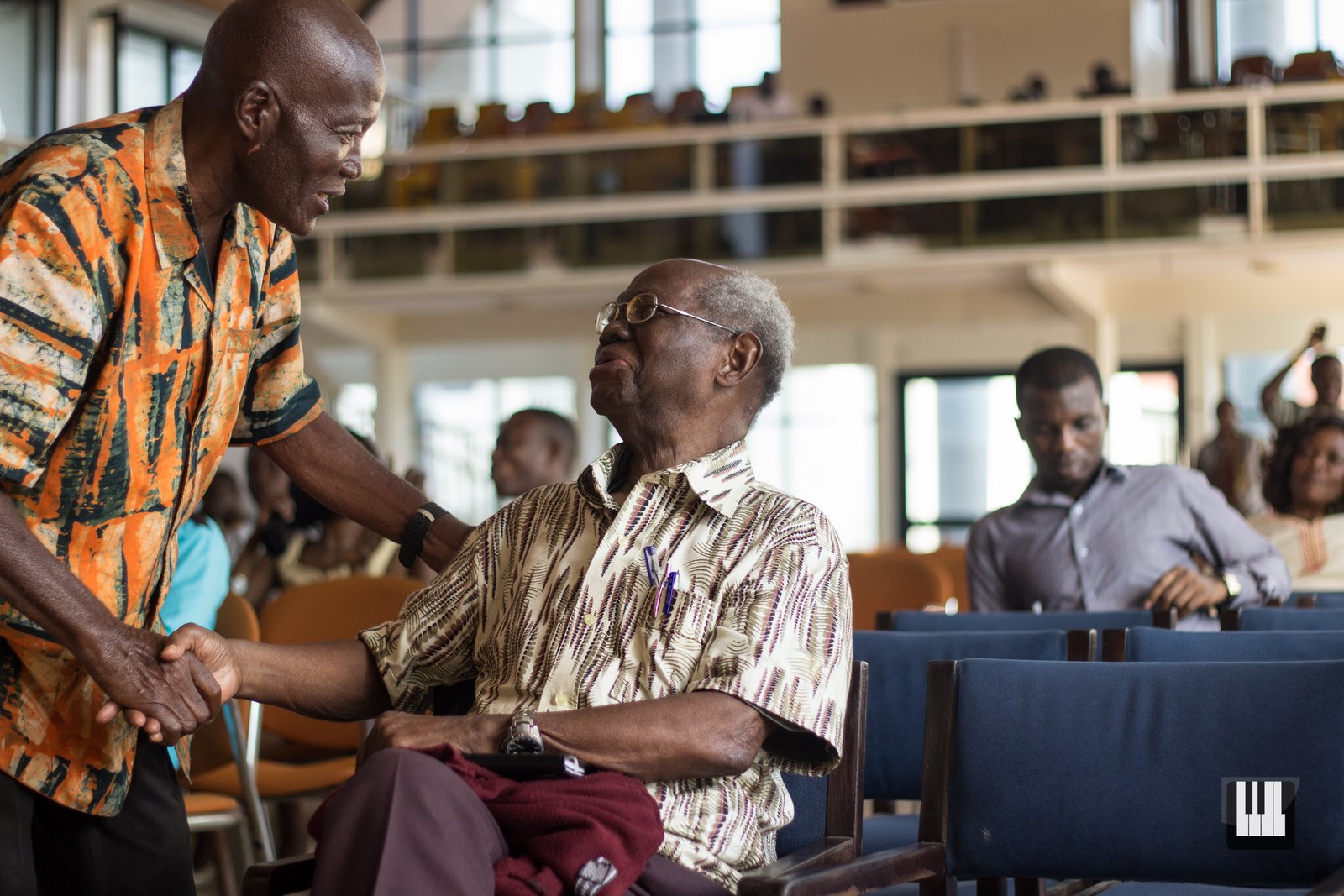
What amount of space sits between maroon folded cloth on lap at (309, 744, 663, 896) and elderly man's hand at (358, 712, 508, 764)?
0.10 metres

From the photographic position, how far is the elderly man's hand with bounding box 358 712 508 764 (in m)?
1.71

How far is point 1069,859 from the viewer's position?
1.91 meters

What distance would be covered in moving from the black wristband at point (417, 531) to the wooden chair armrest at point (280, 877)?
0.47 meters

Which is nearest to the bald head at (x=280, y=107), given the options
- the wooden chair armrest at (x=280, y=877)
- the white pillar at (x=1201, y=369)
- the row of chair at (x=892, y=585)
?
the wooden chair armrest at (x=280, y=877)

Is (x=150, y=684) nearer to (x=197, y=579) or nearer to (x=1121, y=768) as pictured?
(x=1121, y=768)

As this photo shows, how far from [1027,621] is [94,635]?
1851mm

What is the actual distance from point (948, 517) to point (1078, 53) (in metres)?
4.40

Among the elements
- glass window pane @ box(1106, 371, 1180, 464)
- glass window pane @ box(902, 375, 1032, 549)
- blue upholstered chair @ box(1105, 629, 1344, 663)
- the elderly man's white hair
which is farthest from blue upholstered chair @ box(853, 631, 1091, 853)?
glass window pane @ box(902, 375, 1032, 549)

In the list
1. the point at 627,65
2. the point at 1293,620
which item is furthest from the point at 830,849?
the point at 627,65

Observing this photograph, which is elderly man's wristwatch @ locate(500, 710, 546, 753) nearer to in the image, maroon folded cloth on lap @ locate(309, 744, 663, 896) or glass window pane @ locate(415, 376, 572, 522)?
maroon folded cloth on lap @ locate(309, 744, 663, 896)

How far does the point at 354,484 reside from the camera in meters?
2.09

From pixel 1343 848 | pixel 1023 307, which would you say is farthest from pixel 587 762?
pixel 1023 307

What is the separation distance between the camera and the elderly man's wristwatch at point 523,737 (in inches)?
66.1

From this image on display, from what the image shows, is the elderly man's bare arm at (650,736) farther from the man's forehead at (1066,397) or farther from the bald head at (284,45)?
the man's forehead at (1066,397)
